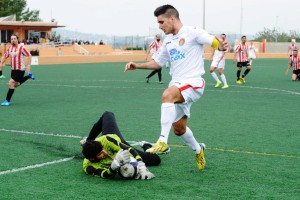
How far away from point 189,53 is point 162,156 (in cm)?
188

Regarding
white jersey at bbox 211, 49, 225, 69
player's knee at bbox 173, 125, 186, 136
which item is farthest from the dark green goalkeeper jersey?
white jersey at bbox 211, 49, 225, 69

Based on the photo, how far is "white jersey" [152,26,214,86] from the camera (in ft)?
24.5

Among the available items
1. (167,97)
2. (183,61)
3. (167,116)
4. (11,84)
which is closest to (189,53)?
(183,61)

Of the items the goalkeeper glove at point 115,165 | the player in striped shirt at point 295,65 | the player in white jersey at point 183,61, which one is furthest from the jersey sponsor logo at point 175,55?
the player in striped shirt at point 295,65

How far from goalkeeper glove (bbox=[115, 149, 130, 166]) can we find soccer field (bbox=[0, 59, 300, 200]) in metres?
0.29

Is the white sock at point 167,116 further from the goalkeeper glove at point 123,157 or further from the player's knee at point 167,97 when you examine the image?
the goalkeeper glove at point 123,157

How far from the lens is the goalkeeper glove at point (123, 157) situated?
674cm

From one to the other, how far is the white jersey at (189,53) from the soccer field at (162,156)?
1284 mm

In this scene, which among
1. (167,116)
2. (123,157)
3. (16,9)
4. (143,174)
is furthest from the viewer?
(16,9)

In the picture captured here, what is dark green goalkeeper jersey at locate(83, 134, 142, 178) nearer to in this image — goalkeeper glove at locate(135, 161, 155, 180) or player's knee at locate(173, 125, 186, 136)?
goalkeeper glove at locate(135, 161, 155, 180)

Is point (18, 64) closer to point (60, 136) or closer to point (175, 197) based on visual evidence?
point (60, 136)

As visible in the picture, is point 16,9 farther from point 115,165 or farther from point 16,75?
point 115,165

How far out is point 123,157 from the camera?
6.74 metres

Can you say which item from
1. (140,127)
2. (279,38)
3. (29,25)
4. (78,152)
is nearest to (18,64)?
(140,127)
